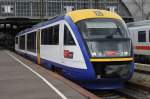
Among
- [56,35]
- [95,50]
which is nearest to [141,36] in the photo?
[56,35]

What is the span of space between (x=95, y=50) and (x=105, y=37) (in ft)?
2.53

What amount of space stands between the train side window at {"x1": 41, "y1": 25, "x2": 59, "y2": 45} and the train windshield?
8.60 feet

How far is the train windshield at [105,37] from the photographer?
14.4 m

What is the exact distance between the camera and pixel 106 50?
47.4 ft

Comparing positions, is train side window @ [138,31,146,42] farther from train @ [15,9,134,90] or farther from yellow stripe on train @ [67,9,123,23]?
yellow stripe on train @ [67,9,123,23]

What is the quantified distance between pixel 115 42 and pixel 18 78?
3.92 m

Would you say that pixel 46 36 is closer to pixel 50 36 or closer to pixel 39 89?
pixel 50 36

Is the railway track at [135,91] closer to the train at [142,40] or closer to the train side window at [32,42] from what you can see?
the train side window at [32,42]

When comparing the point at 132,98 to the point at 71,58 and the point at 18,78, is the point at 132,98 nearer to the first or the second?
the point at 71,58

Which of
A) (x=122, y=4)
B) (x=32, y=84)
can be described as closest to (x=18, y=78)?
(x=32, y=84)

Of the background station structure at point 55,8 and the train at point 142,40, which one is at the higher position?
the background station structure at point 55,8

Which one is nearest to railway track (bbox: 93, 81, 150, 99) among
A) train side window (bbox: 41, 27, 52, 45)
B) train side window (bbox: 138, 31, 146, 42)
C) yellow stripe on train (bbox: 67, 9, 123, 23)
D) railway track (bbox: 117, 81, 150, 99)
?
railway track (bbox: 117, 81, 150, 99)

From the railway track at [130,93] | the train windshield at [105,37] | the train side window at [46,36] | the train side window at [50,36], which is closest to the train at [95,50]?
the train windshield at [105,37]

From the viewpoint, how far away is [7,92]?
39.5 feet
